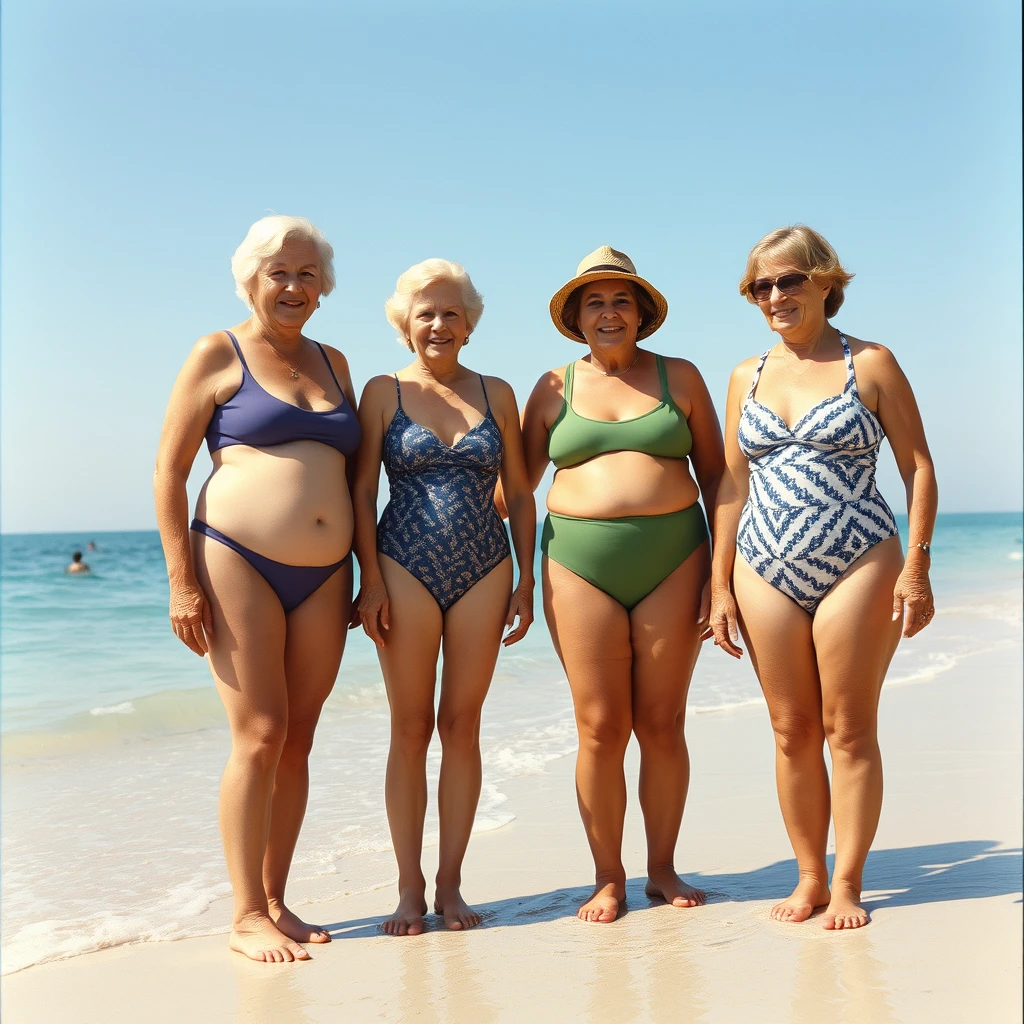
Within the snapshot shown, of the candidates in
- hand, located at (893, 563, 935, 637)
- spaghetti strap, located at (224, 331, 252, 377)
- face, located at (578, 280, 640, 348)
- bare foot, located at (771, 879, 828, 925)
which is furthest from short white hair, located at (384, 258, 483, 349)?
bare foot, located at (771, 879, 828, 925)

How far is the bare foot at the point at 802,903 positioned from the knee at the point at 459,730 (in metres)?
1.29

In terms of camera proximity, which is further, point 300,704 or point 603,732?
point 603,732

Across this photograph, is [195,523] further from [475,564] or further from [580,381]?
[580,381]

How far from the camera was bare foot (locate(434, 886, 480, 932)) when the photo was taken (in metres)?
3.98

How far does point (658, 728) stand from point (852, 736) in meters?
0.74

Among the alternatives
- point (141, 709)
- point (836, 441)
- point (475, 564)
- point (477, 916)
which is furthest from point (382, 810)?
point (141, 709)

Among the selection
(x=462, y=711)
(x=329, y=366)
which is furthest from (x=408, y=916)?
(x=329, y=366)

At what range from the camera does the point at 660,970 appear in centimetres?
345

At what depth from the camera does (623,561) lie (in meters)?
4.05

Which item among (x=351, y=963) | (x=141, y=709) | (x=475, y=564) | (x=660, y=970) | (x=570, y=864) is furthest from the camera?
(x=141, y=709)

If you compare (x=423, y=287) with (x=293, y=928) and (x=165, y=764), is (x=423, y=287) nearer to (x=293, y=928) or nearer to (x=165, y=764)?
(x=293, y=928)

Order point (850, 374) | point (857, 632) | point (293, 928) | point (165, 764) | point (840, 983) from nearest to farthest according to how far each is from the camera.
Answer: point (840, 983)
point (857, 632)
point (850, 374)
point (293, 928)
point (165, 764)

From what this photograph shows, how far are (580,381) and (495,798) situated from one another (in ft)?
9.77

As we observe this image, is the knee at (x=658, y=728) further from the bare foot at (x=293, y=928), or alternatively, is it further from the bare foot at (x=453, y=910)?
the bare foot at (x=293, y=928)
